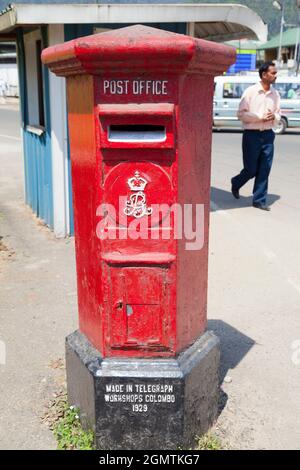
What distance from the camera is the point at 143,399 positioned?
2.68m

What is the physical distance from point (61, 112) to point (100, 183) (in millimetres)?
3735

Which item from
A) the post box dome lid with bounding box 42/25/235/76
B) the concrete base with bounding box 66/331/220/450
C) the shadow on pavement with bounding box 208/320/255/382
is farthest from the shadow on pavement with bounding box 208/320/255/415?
the post box dome lid with bounding box 42/25/235/76

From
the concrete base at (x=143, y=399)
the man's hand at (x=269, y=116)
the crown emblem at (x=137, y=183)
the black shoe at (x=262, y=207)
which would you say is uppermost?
the crown emblem at (x=137, y=183)

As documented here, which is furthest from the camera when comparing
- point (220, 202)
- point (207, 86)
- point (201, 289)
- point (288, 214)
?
point (220, 202)

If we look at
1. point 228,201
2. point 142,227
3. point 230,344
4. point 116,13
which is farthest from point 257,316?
point 228,201

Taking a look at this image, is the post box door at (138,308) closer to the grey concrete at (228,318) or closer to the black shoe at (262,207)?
the grey concrete at (228,318)

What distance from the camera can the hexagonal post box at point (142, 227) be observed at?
2.37 metres

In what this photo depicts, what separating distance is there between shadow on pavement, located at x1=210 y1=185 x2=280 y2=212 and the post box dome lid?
18.0 ft

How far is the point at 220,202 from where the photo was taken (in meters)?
8.37

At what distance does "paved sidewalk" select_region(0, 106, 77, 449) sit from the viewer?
305 cm

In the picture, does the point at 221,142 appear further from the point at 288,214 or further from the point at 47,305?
the point at 47,305

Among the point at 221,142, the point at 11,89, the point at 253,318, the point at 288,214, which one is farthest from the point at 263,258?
the point at 11,89

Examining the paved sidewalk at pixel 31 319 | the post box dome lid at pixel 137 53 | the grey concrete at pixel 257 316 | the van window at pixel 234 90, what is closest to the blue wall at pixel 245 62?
the van window at pixel 234 90

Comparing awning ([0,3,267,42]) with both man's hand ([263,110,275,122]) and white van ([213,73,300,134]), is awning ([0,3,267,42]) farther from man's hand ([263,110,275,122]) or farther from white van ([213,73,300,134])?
white van ([213,73,300,134])
